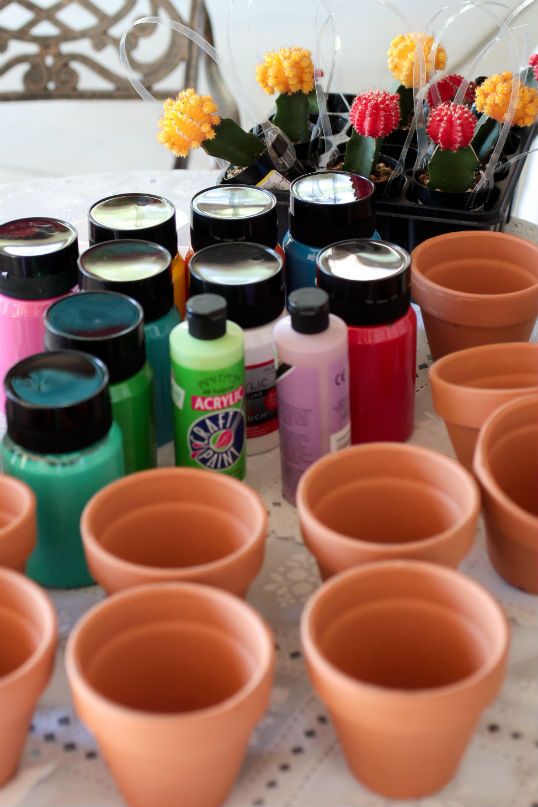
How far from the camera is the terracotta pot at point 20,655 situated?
52cm

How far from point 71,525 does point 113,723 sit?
21 cm

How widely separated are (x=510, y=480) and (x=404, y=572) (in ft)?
0.59

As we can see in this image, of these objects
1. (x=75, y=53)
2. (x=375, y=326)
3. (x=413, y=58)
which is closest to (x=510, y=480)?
(x=375, y=326)


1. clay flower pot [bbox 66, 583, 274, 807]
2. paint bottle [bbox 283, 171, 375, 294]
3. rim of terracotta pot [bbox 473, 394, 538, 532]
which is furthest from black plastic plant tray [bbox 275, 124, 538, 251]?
clay flower pot [bbox 66, 583, 274, 807]

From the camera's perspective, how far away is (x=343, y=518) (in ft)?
2.19

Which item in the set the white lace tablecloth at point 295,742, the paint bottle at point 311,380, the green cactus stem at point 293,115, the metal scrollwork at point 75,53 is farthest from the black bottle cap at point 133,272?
the metal scrollwork at point 75,53

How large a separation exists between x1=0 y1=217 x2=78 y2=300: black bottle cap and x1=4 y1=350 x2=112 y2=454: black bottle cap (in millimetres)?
134

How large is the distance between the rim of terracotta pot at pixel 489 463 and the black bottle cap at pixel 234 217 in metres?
0.27

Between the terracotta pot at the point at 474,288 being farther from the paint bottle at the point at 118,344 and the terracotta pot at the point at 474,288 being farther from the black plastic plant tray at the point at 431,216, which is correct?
the paint bottle at the point at 118,344

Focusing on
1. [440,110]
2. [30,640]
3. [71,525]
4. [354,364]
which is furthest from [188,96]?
[30,640]

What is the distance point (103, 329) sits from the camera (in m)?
0.71

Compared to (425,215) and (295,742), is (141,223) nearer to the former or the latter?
(425,215)

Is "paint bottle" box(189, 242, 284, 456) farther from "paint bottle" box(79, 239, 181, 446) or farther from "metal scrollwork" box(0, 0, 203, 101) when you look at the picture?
"metal scrollwork" box(0, 0, 203, 101)

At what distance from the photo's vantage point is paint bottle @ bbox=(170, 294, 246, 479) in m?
0.70
